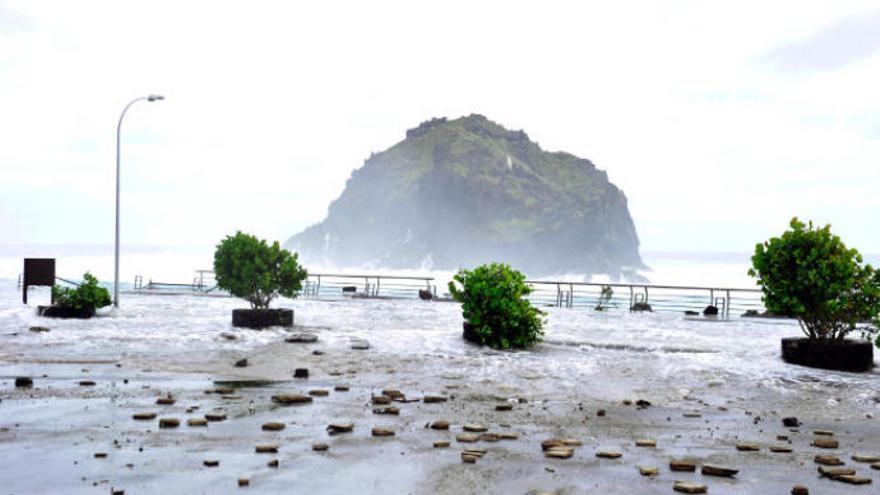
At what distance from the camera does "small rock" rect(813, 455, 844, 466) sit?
29.1 ft

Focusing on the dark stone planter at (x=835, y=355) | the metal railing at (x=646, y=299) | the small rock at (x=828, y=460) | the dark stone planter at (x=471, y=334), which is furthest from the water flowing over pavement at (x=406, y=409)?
the metal railing at (x=646, y=299)

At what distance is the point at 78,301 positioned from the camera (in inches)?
1109

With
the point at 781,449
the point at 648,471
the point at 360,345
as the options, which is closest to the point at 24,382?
the point at 360,345

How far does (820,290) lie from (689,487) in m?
13.2

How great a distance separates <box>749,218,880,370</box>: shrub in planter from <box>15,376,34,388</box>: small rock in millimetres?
16442

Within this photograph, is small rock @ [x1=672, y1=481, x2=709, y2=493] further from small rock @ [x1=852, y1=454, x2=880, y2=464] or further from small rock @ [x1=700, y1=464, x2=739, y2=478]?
small rock @ [x1=852, y1=454, x2=880, y2=464]

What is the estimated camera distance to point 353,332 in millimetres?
24359

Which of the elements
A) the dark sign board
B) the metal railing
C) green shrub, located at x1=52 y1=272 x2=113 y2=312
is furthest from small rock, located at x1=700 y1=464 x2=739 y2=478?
the dark sign board

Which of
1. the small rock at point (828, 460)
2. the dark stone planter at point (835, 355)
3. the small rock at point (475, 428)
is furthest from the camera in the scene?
the dark stone planter at point (835, 355)

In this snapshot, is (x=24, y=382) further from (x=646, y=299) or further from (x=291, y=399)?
(x=646, y=299)

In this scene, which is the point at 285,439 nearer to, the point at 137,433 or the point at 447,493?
the point at 137,433

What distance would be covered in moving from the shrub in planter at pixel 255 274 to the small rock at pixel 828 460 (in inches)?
752

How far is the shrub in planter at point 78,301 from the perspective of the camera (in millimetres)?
27938

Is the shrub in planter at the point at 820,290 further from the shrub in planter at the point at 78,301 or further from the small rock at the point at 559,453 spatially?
the shrub in planter at the point at 78,301
